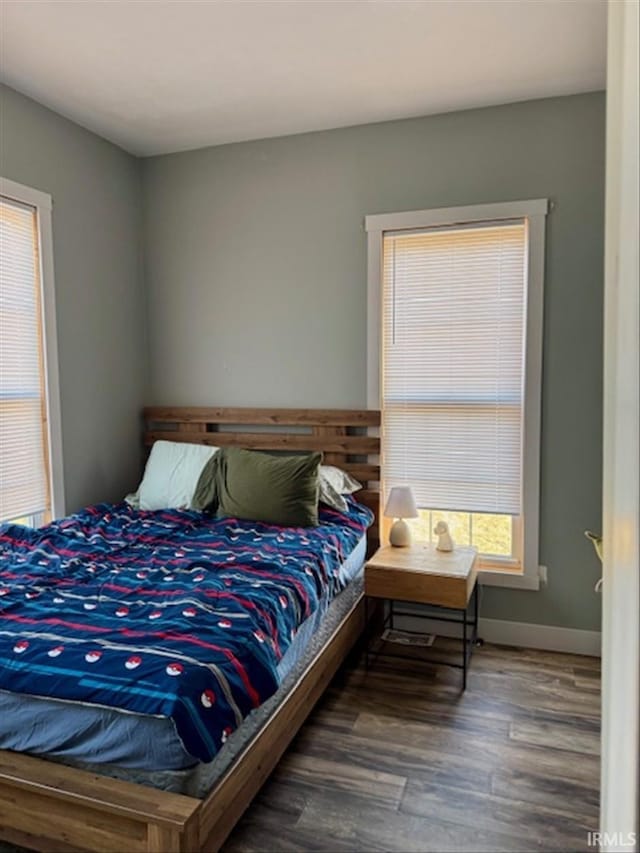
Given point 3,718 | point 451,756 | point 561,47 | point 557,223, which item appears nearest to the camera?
point 3,718

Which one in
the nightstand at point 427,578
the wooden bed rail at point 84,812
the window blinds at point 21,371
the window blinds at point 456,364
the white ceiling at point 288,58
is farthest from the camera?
the window blinds at point 456,364

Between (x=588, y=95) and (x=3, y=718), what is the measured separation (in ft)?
11.5

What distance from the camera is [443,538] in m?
3.01

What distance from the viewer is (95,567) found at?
2.30m

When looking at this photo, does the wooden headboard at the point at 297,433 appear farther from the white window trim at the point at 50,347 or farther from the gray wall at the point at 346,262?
the white window trim at the point at 50,347

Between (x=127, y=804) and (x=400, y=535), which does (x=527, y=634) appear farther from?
(x=127, y=804)

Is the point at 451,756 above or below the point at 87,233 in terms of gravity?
below

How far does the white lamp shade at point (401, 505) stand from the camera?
9.88 ft

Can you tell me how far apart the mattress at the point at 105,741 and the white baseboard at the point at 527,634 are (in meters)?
1.85

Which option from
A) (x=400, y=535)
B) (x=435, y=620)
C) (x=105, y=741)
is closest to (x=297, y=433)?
(x=400, y=535)

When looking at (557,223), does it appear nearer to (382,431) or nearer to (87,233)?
(382,431)

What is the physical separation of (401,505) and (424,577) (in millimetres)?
426

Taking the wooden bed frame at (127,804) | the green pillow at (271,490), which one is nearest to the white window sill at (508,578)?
the green pillow at (271,490)

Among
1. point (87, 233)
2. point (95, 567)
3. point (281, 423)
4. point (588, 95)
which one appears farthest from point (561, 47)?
point (95, 567)
